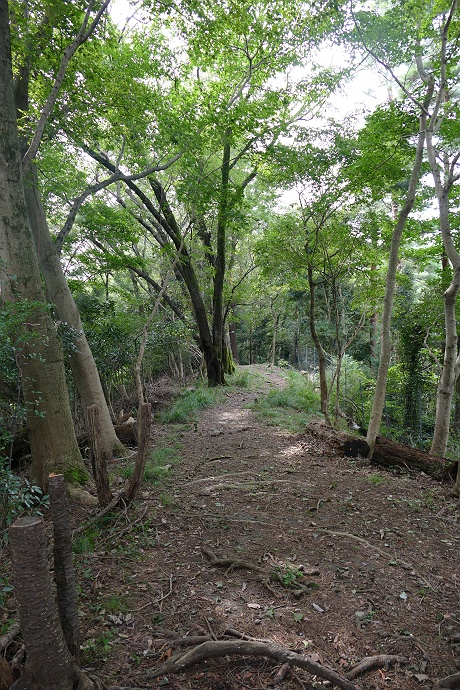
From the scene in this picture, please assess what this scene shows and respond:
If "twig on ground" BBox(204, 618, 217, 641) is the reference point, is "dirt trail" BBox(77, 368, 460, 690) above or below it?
below

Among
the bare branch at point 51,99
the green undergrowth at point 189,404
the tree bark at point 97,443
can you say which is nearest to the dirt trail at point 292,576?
the tree bark at point 97,443

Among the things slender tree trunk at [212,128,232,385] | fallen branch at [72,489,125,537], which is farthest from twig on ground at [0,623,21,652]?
slender tree trunk at [212,128,232,385]

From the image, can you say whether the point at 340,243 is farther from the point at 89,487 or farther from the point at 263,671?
the point at 263,671

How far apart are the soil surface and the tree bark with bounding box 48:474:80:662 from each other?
320mm

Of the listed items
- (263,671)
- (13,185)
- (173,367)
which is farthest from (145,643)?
(173,367)

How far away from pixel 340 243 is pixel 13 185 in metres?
6.13

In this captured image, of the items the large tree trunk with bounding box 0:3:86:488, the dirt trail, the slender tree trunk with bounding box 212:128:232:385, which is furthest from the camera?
the slender tree trunk with bounding box 212:128:232:385

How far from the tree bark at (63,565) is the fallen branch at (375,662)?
1.64 meters

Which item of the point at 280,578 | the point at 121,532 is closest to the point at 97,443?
the point at 121,532

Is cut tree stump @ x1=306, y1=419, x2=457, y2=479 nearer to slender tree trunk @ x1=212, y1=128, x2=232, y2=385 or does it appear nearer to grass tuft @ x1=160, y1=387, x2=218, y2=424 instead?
grass tuft @ x1=160, y1=387, x2=218, y2=424

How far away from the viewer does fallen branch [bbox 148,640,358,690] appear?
88.4 inches

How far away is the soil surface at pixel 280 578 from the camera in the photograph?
2.38 m

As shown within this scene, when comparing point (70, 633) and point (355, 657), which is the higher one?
point (70, 633)

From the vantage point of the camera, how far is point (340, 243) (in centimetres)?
809
